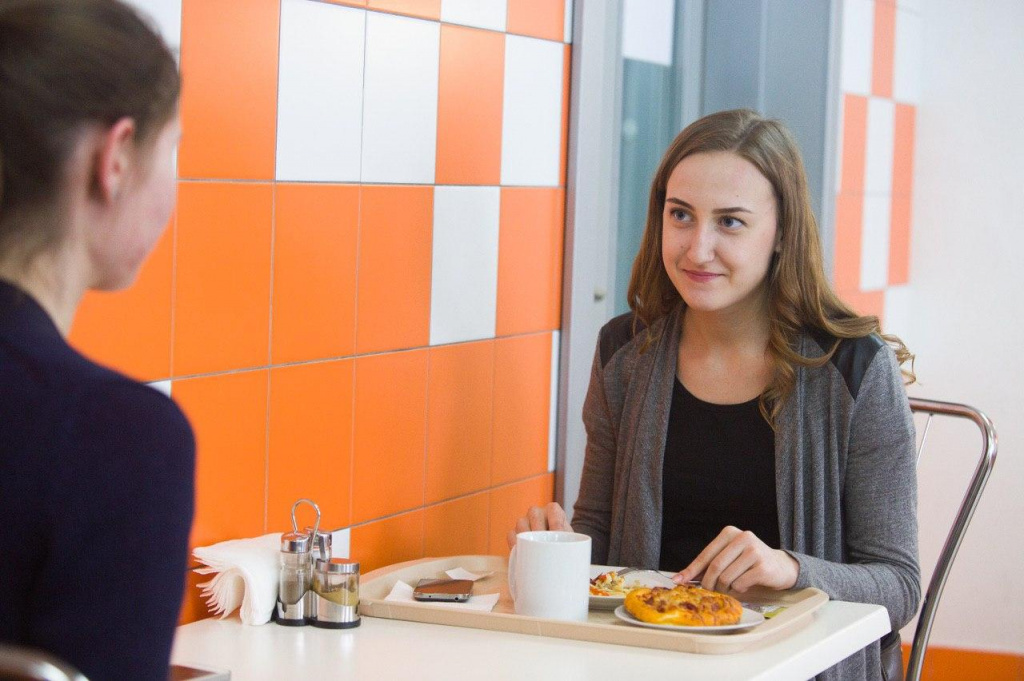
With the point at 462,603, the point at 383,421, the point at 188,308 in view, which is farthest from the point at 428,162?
the point at 462,603

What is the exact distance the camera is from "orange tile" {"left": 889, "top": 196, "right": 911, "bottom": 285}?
345 centimetres

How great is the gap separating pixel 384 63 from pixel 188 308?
1.64 feet

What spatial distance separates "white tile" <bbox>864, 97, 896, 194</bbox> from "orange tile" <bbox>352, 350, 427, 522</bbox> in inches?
69.5

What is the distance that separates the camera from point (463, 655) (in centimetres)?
136

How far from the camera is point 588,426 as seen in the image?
2.04 meters

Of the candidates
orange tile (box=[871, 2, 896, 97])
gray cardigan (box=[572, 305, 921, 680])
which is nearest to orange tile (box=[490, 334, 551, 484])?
gray cardigan (box=[572, 305, 921, 680])

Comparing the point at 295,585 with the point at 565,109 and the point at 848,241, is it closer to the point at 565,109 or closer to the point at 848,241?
the point at 565,109

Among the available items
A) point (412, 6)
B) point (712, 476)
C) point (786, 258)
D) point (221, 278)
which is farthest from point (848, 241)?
point (221, 278)

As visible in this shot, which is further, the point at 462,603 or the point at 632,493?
the point at 632,493

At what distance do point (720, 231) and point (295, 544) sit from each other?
2.48 ft

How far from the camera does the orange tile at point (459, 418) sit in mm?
1984

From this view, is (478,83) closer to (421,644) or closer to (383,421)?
(383,421)

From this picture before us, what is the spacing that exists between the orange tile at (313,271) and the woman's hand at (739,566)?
1.87ft

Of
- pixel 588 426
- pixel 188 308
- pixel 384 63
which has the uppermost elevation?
pixel 384 63
